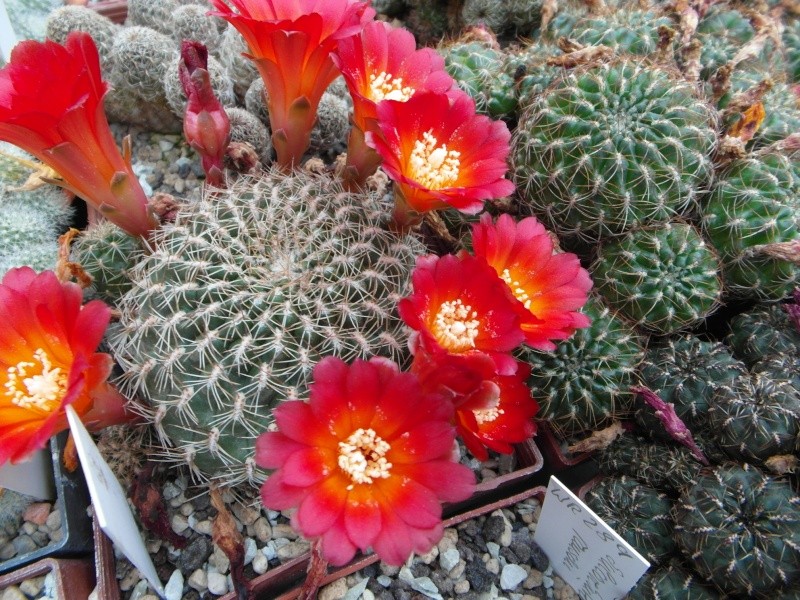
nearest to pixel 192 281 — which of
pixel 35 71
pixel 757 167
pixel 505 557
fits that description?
pixel 35 71

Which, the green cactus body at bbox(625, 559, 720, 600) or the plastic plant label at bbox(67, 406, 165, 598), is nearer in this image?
the plastic plant label at bbox(67, 406, 165, 598)

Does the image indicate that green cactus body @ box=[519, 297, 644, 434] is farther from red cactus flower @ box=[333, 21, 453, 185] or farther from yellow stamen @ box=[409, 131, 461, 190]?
red cactus flower @ box=[333, 21, 453, 185]

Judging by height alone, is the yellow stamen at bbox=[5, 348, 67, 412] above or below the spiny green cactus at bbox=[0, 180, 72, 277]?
above

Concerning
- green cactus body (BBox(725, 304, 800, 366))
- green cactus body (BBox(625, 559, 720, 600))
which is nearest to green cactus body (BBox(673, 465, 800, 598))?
green cactus body (BBox(625, 559, 720, 600))

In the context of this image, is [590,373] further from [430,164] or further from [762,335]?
[430,164]

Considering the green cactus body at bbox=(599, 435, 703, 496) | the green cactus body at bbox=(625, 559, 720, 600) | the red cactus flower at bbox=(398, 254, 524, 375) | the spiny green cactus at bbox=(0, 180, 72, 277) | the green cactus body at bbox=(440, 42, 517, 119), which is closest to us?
the red cactus flower at bbox=(398, 254, 524, 375)

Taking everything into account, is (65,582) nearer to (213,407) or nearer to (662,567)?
(213,407)

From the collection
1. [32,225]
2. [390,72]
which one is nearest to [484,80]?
[390,72]
